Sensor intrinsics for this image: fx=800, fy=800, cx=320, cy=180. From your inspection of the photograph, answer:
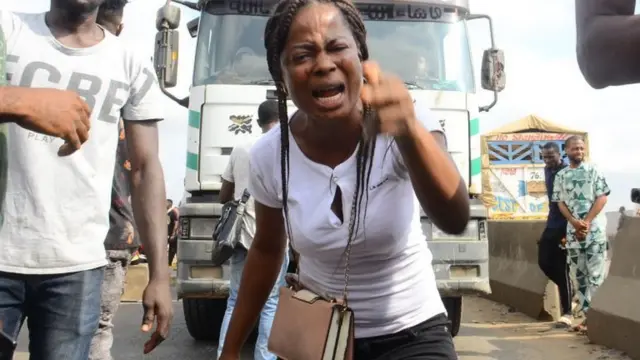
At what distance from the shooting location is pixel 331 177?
2340 millimetres

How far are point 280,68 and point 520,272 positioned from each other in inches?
321

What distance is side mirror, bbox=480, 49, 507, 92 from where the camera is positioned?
775cm

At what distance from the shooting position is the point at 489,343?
764 cm

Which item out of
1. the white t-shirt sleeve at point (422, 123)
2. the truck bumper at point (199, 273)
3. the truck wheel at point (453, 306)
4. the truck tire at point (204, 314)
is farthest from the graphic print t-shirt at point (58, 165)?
the truck wheel at point (453, 306)

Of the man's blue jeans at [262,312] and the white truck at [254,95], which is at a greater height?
the white truck at [254,95]

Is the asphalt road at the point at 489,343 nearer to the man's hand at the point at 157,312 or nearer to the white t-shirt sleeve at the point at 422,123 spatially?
the man's hand at the point at 157,312

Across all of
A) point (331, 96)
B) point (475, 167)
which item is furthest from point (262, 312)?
point (331, 96)

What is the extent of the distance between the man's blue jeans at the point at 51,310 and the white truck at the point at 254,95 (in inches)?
146

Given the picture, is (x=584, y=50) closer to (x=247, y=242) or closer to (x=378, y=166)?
(x=378, y=166)

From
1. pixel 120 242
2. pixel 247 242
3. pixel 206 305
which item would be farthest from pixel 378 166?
pixel 206 305

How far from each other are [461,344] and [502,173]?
50.8 ft

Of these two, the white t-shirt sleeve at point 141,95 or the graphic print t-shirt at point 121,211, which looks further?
the graphic print t-shirt at point 121,211

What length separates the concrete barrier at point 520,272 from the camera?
30.1 ft

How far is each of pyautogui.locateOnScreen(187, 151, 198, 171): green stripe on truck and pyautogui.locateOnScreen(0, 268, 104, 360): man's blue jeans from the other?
4.06 m
